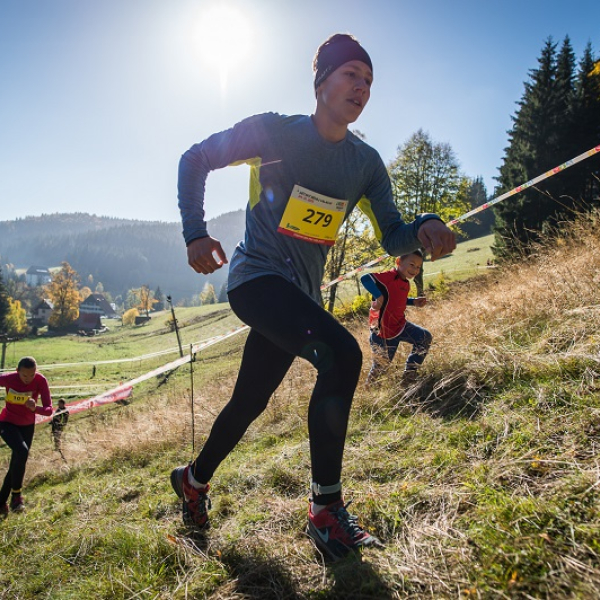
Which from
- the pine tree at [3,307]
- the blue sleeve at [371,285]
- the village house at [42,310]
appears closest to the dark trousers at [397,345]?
the blue sleeve at [371,285]

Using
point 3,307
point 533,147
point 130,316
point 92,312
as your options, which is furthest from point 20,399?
point 92,312

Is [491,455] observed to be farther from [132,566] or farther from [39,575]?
[39,575]

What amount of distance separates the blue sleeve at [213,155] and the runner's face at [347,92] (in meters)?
0.34

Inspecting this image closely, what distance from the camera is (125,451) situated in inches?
205

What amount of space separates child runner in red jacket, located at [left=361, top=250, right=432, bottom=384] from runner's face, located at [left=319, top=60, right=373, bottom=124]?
2261mm

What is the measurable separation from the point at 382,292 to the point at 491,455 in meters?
2.59

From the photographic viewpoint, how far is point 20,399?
4934 millimetres

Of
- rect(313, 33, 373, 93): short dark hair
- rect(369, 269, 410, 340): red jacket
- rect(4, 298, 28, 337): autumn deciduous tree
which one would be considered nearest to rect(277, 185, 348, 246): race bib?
rect(313, 33, 373, 93): short dark hair

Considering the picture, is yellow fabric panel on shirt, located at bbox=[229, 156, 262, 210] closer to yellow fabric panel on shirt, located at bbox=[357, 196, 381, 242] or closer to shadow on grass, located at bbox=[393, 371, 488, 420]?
yellow fabric panel on shirt, located at bbox=[357, 196, 381, 242]

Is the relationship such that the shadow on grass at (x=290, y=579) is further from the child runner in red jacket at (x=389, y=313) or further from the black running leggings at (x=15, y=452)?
the black running leggings at (x=15, y=452)

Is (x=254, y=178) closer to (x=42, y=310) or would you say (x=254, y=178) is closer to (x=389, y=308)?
(x=389, y=308)

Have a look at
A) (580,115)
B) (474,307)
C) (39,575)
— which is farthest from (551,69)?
(39,575)

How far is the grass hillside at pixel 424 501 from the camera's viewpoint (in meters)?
1.29

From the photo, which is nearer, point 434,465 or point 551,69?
point 434,465
